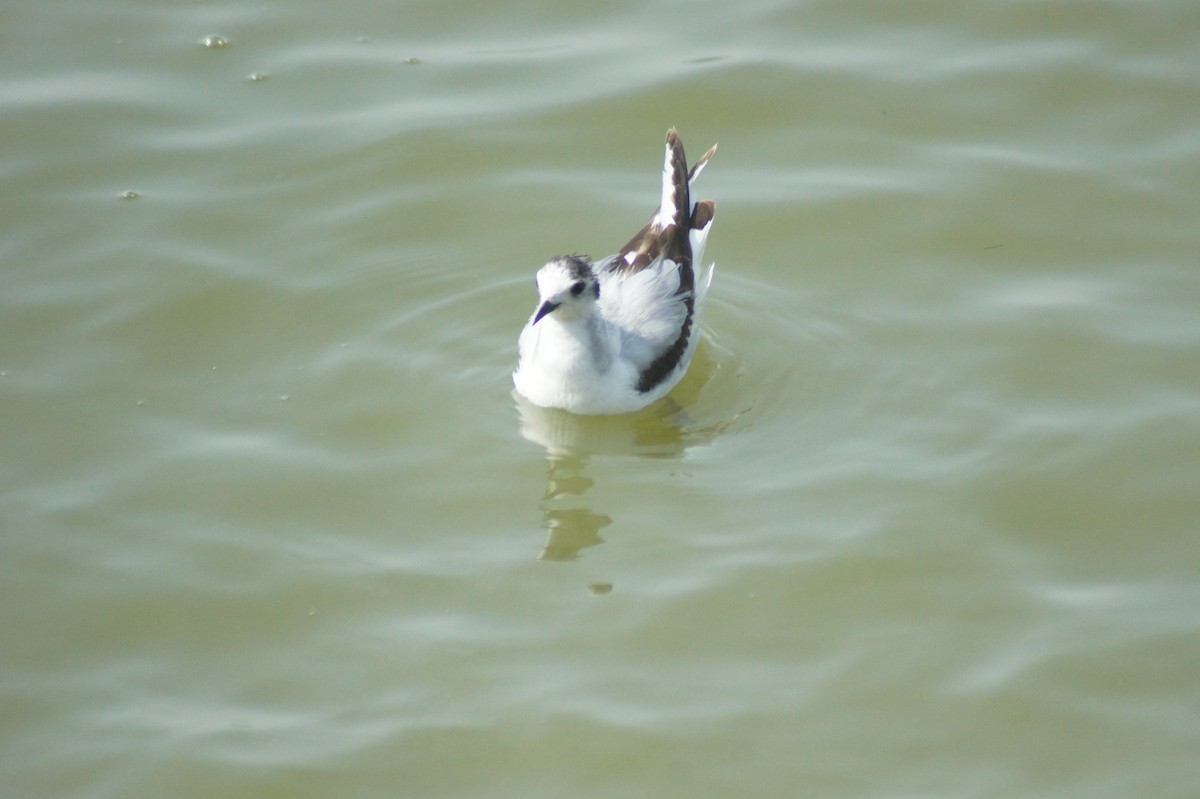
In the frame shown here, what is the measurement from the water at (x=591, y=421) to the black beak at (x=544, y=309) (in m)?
0.81

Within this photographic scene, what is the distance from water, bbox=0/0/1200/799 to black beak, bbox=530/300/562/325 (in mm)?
809

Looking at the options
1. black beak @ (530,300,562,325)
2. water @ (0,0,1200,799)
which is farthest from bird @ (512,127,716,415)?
water @ (0,0,1200,799)

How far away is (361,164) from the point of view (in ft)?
35.3

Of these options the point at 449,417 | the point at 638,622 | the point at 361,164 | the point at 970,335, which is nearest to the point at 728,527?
the point at 638,622

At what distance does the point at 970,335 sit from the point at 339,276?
4170mm

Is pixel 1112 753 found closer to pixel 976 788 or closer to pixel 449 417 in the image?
pixel 976 788

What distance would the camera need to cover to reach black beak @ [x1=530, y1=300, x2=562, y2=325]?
812 centimetres

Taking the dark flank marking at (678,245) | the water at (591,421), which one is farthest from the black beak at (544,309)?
the dark flank marking at (678,245)

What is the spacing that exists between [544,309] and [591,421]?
977mm

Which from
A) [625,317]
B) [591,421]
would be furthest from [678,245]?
[591,421]

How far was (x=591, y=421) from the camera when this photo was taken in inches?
348

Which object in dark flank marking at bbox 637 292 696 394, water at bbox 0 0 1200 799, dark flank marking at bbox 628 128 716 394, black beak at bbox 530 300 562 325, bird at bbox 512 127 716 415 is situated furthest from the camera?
dark flank marking at bbox 628 128 716 394

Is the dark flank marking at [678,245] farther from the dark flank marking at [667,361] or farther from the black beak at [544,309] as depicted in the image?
the black beak at [544,309]

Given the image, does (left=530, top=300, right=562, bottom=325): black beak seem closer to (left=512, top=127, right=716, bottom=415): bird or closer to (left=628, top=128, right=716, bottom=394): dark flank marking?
(left=512, top=127, right=716, bottom=415): bird
